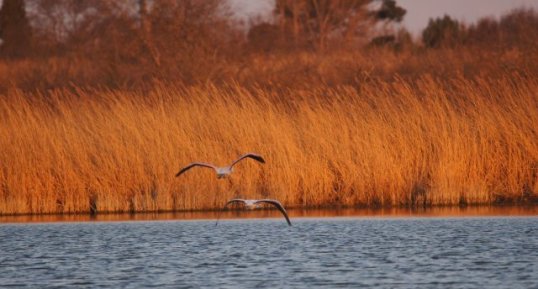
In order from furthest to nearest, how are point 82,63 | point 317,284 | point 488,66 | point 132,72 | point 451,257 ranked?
1. point 82,63
2. point 132,72
3. point 488,66
4. point 451,257
5. point 317,284

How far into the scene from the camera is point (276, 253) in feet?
35.1

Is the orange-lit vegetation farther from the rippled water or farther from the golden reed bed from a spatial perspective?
the rippled water

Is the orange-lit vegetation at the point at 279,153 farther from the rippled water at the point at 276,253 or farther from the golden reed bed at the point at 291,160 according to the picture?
the rippled water at the point at 276,253

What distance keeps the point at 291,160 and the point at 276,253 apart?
12.0 ft

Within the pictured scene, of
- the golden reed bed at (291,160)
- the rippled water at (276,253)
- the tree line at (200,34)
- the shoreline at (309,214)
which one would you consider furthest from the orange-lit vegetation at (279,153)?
the tree line at (200,34)

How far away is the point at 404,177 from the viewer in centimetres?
1429

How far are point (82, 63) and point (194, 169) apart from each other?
19.6 meters

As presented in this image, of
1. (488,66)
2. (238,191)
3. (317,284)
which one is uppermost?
(488,66)

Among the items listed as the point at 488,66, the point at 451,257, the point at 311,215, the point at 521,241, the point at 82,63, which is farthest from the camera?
the point at 82,63

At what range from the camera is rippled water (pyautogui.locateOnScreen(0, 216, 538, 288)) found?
910cm

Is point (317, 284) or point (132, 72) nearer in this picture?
point (317, 284)

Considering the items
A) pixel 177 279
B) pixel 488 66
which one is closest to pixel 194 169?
pixel 177 279

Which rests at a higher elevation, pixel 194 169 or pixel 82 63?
pixel 82 63

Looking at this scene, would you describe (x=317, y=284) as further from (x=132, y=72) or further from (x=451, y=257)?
(x=132, y=72)
